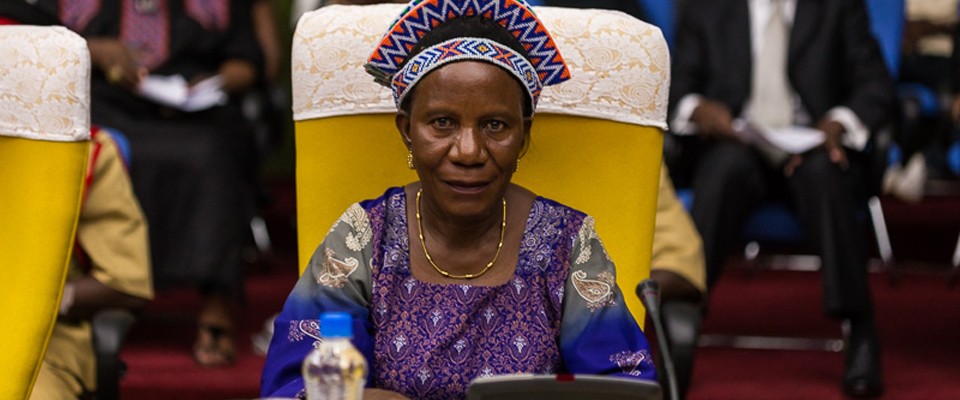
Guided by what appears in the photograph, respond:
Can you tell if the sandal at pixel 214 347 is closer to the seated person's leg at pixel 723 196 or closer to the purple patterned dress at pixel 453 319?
the seated person's leg at pixel 723 196

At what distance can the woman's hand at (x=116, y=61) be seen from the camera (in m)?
4.70

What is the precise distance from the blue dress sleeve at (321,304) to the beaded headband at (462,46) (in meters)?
0.22

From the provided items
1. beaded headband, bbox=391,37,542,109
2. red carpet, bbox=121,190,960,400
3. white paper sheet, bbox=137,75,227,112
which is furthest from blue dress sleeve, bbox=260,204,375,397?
white paper sheet, bbox=137,75,227,112

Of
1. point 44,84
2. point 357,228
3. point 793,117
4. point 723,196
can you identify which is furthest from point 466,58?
point 793,117

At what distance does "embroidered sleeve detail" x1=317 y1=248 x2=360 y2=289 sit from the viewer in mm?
2115

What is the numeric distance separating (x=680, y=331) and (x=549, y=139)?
19.8 inches

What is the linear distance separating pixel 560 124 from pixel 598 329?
50cm

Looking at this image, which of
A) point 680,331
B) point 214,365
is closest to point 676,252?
point 680,331

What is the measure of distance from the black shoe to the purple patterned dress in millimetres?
2165

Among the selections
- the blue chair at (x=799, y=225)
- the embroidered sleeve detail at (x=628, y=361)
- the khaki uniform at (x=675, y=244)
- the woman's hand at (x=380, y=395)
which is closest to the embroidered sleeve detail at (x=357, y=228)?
the woman's hand at (x=380, y=395)

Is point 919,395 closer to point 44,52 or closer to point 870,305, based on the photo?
point 870,305

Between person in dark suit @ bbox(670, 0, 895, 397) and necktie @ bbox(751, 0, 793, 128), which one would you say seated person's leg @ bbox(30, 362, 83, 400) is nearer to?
person in dark suit @ bbox(670, 0, 895, 397)

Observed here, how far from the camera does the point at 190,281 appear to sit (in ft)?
15.2

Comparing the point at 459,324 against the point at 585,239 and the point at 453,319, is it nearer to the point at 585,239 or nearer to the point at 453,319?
the point at 453,319
